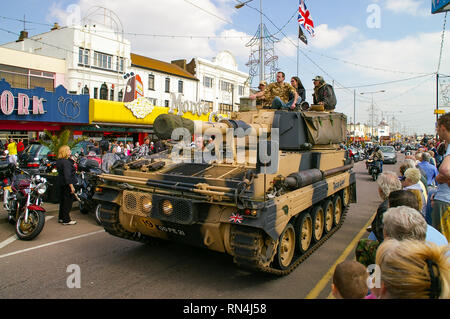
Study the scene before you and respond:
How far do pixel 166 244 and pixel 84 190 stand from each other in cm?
343

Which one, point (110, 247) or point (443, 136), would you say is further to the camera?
point (110, 247)

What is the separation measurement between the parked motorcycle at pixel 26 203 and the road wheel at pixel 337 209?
617 centimetres

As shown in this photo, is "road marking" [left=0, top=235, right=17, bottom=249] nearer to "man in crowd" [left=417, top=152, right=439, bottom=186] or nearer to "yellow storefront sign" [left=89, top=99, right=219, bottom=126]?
"man in crowd" [left=417, top=152, right=439, bottom=186]

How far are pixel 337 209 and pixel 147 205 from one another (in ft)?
16.8

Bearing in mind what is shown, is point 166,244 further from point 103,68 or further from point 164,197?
point 103,68

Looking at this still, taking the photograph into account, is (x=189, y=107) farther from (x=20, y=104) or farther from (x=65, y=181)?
(x=65, y=181)

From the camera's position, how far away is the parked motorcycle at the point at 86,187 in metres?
8.56

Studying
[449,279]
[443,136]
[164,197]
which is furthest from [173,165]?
[449,279]

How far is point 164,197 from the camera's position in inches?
189

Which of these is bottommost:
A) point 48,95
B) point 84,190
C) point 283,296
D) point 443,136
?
point 283,296

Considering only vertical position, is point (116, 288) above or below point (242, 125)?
below

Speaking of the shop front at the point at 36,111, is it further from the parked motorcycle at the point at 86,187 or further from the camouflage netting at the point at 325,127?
the camouflage netting at the point at 325,127

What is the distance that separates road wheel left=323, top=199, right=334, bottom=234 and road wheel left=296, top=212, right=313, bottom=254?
3.26ft

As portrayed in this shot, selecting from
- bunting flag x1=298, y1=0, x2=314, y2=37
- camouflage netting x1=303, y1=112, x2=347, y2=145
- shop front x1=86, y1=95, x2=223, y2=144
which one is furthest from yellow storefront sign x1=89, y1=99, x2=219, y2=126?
camouflage netting x1=303, y1=112, x2=347, y2=145
